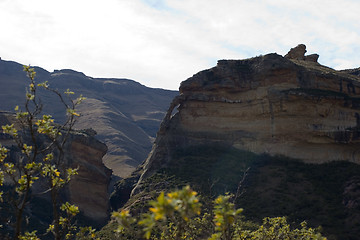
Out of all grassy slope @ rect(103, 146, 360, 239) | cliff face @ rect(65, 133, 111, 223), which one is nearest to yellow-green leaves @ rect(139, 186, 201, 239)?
grassy slope @ rect(103, 146, 360, 239)

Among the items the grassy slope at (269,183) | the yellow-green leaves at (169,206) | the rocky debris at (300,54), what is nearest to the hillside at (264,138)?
the grassy slope at (269,183)

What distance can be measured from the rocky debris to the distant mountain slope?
178 ft

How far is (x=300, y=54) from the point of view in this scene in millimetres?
66688

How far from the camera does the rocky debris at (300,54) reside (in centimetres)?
6606

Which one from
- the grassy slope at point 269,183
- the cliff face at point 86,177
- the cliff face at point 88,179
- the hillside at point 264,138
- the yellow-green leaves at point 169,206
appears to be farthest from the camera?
the cliff face at point 88,179

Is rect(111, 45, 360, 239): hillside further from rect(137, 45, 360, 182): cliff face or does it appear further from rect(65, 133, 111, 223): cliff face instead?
rect(65, 133, 111, 223): cliff face

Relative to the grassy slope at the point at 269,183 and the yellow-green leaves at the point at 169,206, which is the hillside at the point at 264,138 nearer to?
the grassy slope at the point at 269,183

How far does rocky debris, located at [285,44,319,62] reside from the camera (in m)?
66.1

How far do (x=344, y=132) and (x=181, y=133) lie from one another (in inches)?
804

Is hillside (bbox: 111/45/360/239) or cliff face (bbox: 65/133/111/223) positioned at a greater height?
hillside (bbox: 111/45/360/239)

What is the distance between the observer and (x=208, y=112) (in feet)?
176

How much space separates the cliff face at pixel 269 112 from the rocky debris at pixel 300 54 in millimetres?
15447

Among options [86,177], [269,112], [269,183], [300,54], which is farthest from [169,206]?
[300,54]

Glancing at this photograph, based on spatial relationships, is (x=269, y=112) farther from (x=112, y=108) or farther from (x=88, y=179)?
(x=112, y=108)
